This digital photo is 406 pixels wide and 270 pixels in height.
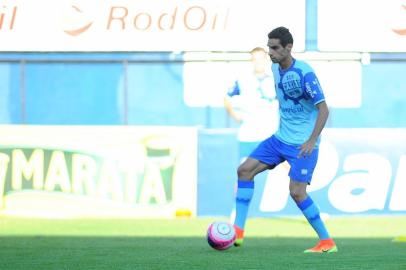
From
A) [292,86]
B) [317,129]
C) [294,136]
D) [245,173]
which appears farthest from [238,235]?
[292,86]

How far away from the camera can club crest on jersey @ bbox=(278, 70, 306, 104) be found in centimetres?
969

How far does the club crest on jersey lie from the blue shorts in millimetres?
441

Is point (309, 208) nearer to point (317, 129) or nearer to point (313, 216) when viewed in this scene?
point (313, 216)

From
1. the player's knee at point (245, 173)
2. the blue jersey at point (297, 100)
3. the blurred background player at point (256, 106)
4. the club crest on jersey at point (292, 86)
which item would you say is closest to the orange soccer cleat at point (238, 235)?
the player's knee at point (245, 173)

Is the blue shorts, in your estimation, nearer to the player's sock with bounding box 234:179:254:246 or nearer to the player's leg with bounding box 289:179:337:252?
the player's leg with bounding box 289:179:337:252

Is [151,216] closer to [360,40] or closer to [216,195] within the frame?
[216,195]

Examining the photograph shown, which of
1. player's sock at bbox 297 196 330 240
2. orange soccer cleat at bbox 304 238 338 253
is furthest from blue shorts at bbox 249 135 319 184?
orange soccer cleat at bbox 304 238 338 253

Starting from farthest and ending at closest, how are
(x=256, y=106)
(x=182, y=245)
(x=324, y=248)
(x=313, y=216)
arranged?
(x=256, y=106)
(x=182, y=245)
(x=313, y=216)
(x=324, y=248)

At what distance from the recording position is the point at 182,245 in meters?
10.8

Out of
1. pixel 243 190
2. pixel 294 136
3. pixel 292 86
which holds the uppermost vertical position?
pixel 292 86

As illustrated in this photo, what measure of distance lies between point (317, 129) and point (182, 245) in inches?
81.2

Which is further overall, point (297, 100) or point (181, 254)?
point (297, 100)

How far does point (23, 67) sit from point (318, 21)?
4.51 m

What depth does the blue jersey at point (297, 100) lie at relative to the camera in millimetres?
9641
